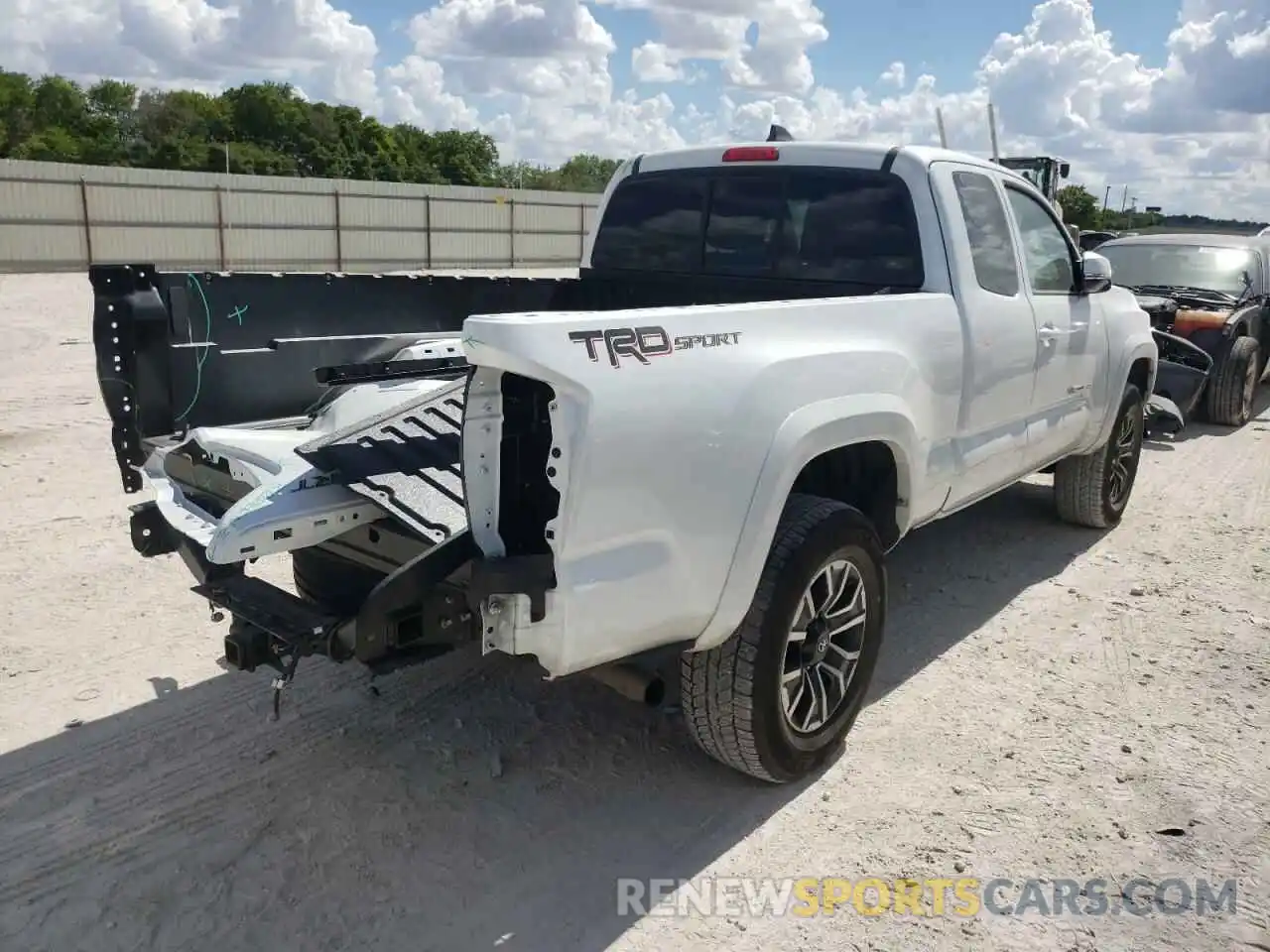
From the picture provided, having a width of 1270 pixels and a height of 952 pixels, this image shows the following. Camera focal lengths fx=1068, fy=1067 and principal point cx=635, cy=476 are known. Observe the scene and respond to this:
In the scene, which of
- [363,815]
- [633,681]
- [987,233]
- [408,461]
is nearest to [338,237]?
[987,233]

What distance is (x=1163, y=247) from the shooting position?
1105 cm

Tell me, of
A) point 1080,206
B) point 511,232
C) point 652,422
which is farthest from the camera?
point 1080,206

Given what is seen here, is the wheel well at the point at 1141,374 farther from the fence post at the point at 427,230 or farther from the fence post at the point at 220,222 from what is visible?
the fence post at the point at 427,230

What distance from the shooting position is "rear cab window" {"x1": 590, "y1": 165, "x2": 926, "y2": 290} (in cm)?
435

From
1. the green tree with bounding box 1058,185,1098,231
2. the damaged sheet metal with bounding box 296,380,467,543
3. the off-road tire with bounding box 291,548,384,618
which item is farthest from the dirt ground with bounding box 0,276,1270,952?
the green tree with bounding box 1058,185,1098,231

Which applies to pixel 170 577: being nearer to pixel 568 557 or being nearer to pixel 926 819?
pixel 568 557

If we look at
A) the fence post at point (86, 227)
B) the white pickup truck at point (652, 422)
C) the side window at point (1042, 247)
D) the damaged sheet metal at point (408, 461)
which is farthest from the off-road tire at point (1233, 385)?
the fence post at point (86, 227)

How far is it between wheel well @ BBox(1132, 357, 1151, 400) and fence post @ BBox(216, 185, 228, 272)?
2583cm

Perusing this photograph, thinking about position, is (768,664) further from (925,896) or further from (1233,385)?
(1233,385)

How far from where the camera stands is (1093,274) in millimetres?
5281

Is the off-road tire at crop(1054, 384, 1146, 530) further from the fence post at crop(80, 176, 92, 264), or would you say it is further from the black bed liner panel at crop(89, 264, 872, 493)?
the fence post at crop(80, 176, 92, 264)

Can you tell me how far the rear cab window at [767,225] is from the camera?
435 cm

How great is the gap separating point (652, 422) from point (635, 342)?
0.21 m

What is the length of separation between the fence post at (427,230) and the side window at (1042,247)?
2817cm
